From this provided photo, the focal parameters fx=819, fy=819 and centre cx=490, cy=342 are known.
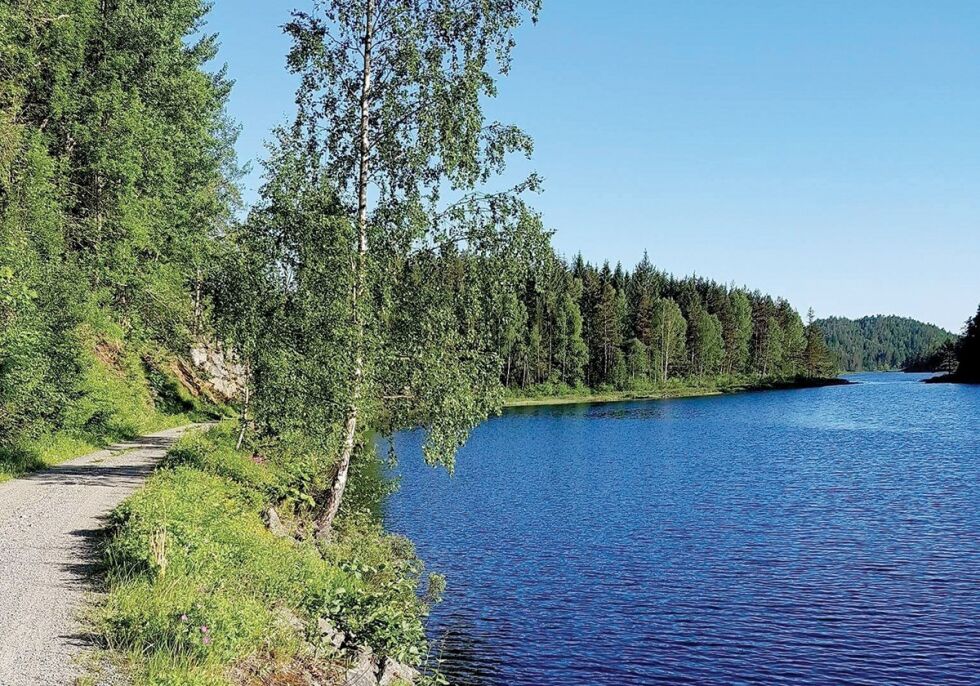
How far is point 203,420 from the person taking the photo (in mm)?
54531

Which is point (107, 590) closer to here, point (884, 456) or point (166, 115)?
point (166, 115)

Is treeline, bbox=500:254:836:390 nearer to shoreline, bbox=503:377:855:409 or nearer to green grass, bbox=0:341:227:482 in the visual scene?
shoreline, bbox=503:377:855:409

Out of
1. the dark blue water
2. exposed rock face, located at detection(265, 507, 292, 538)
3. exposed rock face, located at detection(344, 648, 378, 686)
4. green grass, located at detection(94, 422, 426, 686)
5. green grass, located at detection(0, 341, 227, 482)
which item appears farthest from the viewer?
green grass, located at detection(0, 341, 227, 482)

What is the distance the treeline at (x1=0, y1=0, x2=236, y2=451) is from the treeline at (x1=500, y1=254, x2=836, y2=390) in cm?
8058

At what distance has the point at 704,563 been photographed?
3005 centimetres

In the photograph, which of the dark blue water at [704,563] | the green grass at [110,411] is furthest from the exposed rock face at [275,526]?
the green grass at [110,411]

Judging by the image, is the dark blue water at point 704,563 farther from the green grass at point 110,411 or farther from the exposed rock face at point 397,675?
the green grass at point 110,411

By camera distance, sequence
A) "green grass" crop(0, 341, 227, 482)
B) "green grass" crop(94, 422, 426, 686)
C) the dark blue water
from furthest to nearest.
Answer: "green grass" crop(0, 341, 227, 482), the dark blue water, "green grass" crop(94, 422, 426, 686)

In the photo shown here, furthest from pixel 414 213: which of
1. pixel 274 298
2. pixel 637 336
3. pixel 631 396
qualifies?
pixel 637 336

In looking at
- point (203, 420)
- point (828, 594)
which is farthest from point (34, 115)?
point (828, 594)

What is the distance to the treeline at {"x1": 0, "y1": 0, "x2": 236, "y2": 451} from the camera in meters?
30.8

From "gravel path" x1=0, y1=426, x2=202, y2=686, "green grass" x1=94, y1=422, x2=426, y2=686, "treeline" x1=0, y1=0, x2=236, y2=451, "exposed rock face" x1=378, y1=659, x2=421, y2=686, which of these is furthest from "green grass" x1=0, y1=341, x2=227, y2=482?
"exposed rock face" x1=378, y1=659, x2=421, y2=686

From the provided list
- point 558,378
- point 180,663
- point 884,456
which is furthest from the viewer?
point 558,378

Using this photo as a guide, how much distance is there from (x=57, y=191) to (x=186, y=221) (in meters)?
14.6
